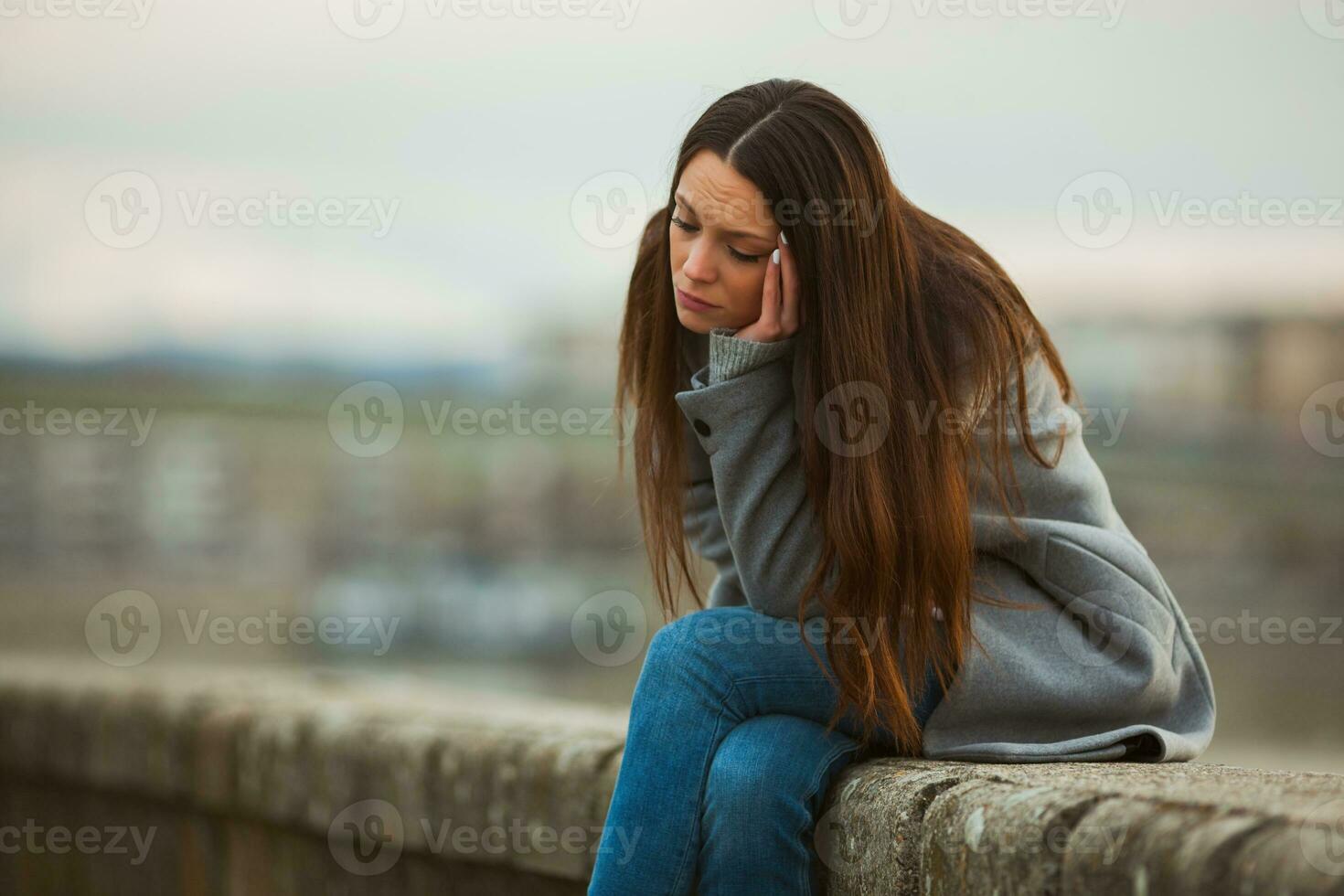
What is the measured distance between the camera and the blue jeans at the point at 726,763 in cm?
175

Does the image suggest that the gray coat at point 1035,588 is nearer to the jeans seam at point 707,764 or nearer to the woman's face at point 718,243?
the woman's face at point 718,243

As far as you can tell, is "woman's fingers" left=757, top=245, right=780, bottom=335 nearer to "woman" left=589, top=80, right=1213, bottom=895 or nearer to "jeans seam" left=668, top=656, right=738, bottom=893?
"woman" left=589, top=80, right=1213, bottom=895

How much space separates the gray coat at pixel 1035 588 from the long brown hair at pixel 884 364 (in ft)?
0.12

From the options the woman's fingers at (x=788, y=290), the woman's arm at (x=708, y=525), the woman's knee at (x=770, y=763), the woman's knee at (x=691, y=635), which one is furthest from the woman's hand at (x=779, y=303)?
the woman's knee at (x=770, y=763)

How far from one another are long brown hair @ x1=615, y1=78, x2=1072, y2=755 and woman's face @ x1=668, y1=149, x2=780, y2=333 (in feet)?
0.09

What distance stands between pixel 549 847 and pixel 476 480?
53527mm

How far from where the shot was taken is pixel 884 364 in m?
1.98

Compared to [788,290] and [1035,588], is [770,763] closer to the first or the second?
[1035,588]

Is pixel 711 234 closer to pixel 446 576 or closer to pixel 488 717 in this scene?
pixel 488 717

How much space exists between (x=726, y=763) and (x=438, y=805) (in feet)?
2.49

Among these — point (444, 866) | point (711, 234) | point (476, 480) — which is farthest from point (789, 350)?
point (476, 480)

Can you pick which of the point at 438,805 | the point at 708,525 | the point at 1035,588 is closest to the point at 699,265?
the point at 708,525

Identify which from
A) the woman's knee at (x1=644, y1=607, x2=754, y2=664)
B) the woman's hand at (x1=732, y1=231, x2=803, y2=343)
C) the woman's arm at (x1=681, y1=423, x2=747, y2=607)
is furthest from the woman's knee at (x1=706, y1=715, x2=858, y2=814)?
the woman's hand at (x1=732, y1=231, x2=803, y2=343)

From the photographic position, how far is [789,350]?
83.8 inches
